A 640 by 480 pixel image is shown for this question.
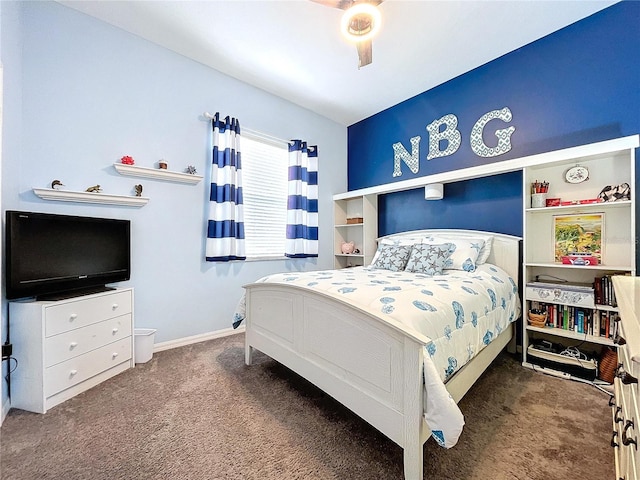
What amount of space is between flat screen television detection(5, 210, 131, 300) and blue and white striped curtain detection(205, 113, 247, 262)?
2.54 ft

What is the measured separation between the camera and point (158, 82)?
269cm

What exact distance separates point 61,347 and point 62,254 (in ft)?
2.12

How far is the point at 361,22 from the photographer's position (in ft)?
5.86

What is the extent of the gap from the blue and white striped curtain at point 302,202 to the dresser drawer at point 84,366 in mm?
1978

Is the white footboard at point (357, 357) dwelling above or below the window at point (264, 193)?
below

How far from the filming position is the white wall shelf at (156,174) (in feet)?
7.84

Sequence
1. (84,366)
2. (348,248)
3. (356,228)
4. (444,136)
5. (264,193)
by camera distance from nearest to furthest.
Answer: (84,366) → (444,136) → (264,193) → (348,248) → (356,228)

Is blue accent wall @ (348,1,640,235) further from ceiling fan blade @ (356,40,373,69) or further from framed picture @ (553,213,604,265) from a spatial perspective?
ceiling fan blade @ (356,40,373,69)

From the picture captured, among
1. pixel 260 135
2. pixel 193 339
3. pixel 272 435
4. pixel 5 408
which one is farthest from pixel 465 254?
pixel 5 408

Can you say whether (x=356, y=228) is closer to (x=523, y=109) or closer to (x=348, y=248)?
(x=348, y=248)

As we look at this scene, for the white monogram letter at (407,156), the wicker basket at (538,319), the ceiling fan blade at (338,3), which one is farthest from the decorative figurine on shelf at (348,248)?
the ceiling fan blade at (338,3)

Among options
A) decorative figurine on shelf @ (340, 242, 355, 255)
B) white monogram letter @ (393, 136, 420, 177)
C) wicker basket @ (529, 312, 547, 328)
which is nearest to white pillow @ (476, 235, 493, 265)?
wicker basket @ (529, 312, 547, 328)

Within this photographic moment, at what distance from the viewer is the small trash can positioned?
2.39 metres

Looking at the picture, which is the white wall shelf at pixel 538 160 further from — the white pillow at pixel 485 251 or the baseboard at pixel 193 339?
the baseboard at pixel 193 339
